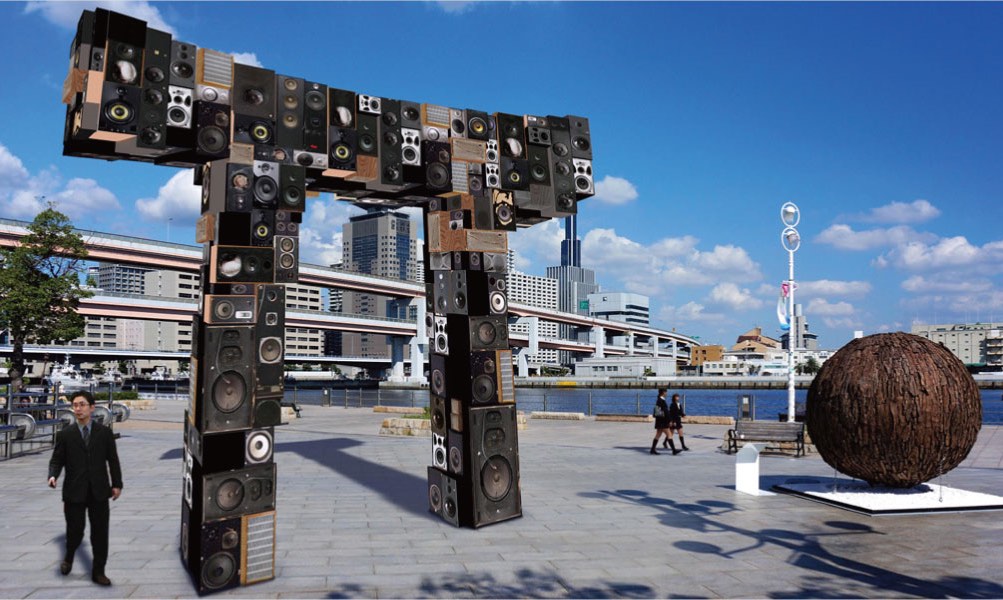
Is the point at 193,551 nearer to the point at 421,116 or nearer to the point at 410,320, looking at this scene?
the point at 421,116

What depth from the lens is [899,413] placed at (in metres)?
11.2

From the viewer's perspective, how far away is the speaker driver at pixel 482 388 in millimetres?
10164

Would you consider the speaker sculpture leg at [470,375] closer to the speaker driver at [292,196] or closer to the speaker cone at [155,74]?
the speaker driver at [292,196]

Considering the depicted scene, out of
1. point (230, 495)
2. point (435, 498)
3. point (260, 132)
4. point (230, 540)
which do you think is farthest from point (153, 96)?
point (435, 498)

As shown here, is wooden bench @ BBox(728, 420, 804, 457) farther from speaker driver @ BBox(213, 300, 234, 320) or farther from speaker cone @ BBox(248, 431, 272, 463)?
speaker driver @ BBox(213, 300, 234, 320)

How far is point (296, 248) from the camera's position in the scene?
340 inches

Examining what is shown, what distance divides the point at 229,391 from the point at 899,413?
32.6ft

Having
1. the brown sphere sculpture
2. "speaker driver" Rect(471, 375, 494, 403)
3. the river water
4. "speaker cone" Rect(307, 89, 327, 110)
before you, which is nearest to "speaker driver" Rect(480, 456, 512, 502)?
"speaker driver" Rect(471, 375, 494, 403)

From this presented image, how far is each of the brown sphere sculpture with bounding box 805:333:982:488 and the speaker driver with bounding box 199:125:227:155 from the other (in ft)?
33.2

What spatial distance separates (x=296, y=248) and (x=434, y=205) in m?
2.92

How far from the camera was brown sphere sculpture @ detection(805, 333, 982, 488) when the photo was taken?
11195mm

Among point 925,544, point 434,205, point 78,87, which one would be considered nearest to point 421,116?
point 434,205

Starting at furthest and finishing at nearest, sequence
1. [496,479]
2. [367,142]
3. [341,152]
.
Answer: [496,479], [367,142], [341,152]

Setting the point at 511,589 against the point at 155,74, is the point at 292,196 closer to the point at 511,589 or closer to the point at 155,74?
the point at 155,74
